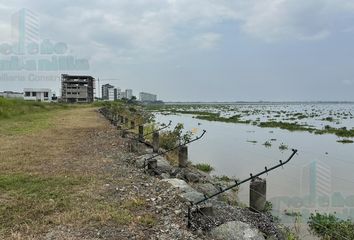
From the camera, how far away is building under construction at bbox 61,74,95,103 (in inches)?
3883

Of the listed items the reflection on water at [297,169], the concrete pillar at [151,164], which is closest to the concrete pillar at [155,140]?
the concrete pillar at [151,164]

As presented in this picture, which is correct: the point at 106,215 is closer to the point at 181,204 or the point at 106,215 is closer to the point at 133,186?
the point at 181,204

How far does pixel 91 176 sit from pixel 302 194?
6.22m

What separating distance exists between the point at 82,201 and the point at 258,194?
3320mm

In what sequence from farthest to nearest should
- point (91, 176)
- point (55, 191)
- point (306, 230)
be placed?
point (91, 176) → point (306, 230) → point (55, 191)

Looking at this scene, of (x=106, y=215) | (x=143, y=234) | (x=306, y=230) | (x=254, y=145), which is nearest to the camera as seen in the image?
(x=143, y=234)

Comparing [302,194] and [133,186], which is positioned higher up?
[133,186]

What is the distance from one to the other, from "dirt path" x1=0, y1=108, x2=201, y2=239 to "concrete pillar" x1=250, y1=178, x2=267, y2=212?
1434 mm

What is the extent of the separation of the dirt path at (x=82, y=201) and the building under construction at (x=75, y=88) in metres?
92.5

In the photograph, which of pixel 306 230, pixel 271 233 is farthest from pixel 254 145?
pixel 271 233

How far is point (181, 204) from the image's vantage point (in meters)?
6.17

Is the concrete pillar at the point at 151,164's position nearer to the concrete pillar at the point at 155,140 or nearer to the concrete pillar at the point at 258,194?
the concrete pillar at the point at 155,140

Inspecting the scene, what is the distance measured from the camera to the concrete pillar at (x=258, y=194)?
20.7 feet

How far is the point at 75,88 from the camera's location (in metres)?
101
